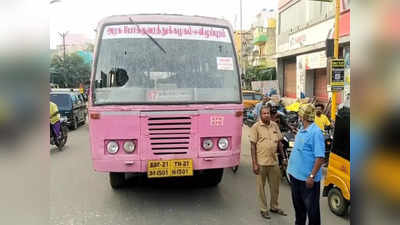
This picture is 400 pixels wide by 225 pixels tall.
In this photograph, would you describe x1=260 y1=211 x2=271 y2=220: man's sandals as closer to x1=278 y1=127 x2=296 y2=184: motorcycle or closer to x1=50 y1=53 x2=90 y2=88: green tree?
x1=278 y1=127 x2=296 y2=184: motorcycle

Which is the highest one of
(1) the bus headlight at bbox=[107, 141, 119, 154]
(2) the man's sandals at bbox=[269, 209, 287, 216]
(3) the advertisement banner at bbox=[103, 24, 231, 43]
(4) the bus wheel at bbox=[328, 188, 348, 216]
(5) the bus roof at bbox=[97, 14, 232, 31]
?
(5) the bus roof at bbox=[97, 14, 232, 31]

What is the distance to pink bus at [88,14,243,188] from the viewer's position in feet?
14.8

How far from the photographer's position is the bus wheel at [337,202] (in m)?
4.41

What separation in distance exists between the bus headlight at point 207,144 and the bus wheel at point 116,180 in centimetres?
171

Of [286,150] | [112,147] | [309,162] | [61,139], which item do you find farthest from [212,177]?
[61,139]

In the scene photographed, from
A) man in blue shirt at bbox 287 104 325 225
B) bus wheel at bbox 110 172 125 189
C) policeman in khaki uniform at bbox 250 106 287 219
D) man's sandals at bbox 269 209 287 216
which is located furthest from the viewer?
bus wheel at bbox 110 172 125 189

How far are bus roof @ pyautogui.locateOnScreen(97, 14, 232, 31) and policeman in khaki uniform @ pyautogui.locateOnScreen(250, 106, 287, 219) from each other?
61.7 inches

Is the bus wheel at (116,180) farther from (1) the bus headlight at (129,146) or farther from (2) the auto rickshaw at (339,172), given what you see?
(2) the auto rickshaw at (339,172)

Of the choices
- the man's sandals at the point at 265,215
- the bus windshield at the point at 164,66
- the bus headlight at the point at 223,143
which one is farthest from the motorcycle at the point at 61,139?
the man's sandals at the point at 265,215

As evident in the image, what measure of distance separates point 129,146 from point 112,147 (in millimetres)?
220

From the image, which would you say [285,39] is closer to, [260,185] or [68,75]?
[260,185]

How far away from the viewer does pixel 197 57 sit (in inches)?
195

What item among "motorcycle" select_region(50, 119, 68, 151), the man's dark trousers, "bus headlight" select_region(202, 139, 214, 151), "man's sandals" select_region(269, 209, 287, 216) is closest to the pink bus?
"bus headlight" select_region(202, 139, 214, 151)

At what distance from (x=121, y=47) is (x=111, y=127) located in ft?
3.81
